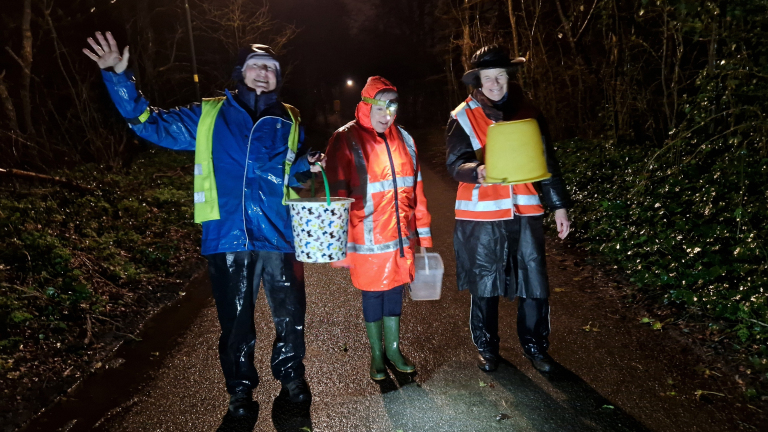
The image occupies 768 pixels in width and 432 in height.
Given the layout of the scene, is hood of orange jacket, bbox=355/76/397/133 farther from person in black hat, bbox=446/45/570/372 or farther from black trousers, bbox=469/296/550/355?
black trousers, bbox=469/296/550/355

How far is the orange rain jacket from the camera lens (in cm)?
340

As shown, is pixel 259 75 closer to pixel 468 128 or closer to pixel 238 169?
pixel 238 169

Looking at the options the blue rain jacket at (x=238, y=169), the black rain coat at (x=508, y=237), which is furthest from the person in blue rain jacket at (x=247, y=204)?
the black rain coat at (x=508, y=237)

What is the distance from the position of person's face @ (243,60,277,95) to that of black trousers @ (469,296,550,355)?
6.80ft

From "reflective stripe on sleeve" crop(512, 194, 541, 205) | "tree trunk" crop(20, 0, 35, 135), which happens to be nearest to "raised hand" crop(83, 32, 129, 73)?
"reflective stripe on sleeve" crop(512, 194, 541, 205)

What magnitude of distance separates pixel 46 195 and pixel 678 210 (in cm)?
875

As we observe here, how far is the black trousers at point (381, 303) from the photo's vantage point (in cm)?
361

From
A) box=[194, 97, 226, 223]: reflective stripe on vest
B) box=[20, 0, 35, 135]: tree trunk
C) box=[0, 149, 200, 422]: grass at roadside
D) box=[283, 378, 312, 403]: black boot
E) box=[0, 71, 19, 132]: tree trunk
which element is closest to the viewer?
box=[194, 97, 226, 223]: reflective stripe on vest

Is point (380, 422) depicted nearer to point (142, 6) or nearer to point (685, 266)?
point (685, 266)

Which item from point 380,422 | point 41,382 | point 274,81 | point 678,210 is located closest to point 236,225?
point 274,81

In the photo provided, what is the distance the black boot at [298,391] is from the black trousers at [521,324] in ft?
4.20

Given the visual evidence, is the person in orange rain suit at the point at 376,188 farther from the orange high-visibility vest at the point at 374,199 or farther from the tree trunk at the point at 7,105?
the tree trunk at the point at 7,105

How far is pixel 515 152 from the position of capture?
2990mm

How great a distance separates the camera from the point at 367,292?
11.8 ft
